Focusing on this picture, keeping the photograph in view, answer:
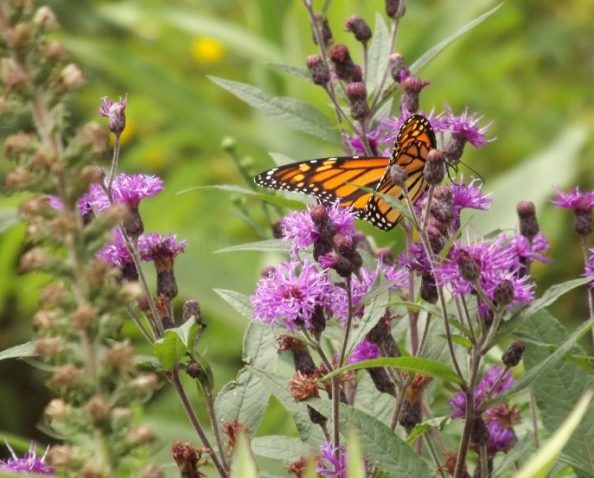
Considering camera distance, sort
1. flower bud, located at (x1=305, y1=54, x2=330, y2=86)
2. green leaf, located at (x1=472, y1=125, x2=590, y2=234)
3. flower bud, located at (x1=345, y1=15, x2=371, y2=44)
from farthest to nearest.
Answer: green leaf, located at (x1=472, y1=125, x2=590, y2=234)
flower bud, located at (x1=345, y1=15, x2=371, y2=44)
flower bud, located at (x1=305, y1=54, x2=330, y2=86)

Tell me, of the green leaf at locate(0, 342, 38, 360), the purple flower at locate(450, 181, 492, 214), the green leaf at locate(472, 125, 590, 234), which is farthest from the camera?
the green leaf at locate(472, 125, 590, 234)

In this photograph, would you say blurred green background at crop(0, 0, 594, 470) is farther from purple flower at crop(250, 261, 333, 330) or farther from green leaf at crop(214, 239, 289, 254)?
Answer: purple flower at crop(250, 261, 333, 330)

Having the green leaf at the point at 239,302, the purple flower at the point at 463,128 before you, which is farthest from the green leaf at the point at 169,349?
the purple flower at the point at 463,128

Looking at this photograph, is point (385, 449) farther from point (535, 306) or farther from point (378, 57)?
point (378, 57)

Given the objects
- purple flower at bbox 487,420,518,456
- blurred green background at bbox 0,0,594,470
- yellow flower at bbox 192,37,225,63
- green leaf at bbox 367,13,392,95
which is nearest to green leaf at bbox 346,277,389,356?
purple flower at bbox 487,420,518,456

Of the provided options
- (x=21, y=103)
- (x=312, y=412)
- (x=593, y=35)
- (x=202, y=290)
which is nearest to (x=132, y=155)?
(x=202, y=290)

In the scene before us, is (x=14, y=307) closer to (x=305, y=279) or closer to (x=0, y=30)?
(x=305, y=279)
